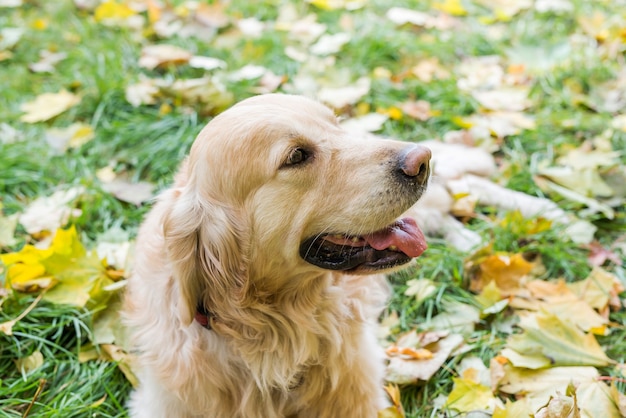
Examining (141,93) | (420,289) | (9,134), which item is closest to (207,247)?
(420,289)

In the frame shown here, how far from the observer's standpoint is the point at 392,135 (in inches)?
165

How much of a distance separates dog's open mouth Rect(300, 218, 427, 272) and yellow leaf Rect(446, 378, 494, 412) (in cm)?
64

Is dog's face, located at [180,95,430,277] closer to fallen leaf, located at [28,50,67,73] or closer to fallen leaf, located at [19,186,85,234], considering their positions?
fallen leaf, located at [19,186,85,234]

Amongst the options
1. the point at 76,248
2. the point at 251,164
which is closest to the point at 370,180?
the point at 251,164

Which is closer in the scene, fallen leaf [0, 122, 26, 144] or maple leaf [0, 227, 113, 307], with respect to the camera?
maple leaf [0, 227, 113, 307]

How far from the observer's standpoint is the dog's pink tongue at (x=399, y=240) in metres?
2.22

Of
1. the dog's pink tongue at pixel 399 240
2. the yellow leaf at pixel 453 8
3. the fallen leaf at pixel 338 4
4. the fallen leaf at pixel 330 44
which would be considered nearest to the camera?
the dog's pink tongue at pixel 399 240

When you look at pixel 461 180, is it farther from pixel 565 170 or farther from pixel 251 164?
pixel 251 164

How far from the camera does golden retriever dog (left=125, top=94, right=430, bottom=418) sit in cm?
212

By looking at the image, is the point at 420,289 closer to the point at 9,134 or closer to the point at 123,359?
the point at 123,359

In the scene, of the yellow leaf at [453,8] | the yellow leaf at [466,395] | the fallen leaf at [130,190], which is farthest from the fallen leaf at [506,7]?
the yellow leaf at [466,395]

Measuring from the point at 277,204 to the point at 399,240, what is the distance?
462 millimetres

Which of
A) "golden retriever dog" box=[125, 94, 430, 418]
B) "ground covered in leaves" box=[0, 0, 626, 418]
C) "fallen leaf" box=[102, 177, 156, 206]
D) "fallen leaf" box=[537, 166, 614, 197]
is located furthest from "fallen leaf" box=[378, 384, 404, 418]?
"fallen leaf" box=[102, 177, 156, 206]

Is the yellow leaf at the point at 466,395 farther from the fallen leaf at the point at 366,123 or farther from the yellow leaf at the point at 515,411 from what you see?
the fallen leaf at the point at 366,123
